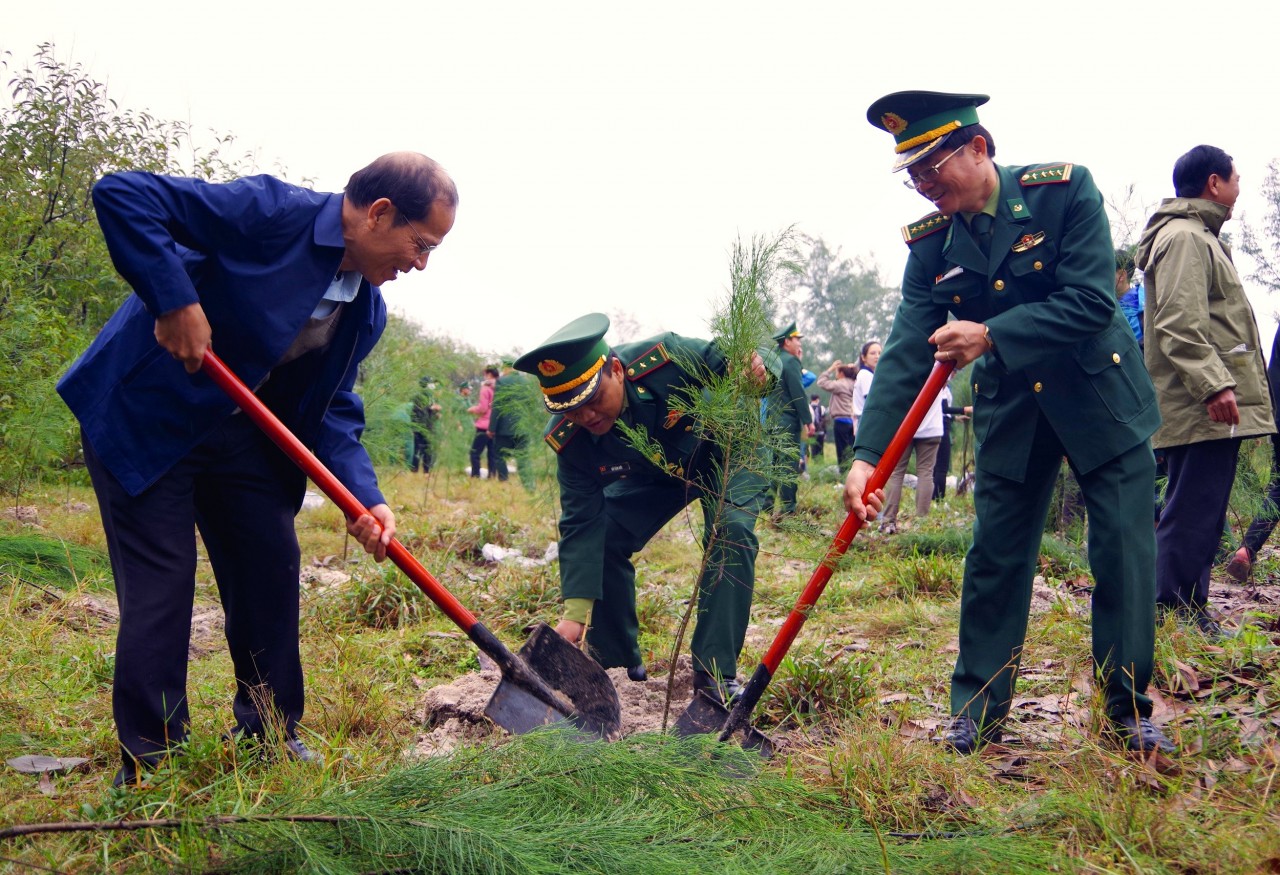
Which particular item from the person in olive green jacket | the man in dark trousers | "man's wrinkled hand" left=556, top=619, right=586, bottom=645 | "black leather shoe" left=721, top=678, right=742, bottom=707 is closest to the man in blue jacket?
"man's wrinkled hand" left=556, top=619, right=586, bottom=645

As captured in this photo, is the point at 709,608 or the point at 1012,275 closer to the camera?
the point at 1012,275

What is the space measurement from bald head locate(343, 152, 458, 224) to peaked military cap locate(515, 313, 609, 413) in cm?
85

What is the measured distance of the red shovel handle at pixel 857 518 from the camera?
3002 millimetres

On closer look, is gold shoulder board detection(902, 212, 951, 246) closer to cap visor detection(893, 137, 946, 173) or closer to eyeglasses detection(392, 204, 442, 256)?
cap visor detection(893, 137, 946, 173)

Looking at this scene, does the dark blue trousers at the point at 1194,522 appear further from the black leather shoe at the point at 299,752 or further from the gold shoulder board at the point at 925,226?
the black leather shoe at the point at 299,752

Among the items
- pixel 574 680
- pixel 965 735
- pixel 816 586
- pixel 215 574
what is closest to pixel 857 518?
pixel 816 586

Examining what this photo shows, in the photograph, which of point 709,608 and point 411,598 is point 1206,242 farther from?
point 411,598

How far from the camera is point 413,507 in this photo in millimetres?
9508

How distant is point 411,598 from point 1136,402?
3799mm

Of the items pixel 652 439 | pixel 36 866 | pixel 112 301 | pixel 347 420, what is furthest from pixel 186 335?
pixel 112 301

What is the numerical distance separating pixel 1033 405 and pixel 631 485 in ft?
5.83

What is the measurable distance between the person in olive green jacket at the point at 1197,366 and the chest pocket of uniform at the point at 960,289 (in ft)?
4.23

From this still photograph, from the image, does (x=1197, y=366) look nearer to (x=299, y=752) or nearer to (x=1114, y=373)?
(x=1114, y=373)

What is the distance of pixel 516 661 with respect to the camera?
3.08 m
